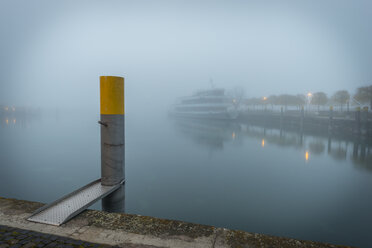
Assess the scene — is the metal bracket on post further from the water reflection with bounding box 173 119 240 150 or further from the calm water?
the water reflection with bounding box 173 119 240 150

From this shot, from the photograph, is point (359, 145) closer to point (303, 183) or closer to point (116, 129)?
point (303, 183)

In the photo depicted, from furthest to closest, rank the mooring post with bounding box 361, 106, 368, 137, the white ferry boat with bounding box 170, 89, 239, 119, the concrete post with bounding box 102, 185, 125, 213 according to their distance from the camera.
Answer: the white ferry boat with bounding box 170, 89, 239, 119, the mooring post with bounding box 361, 106, 368, 137, the concrete post with bounding box 102, 185, 125, 213

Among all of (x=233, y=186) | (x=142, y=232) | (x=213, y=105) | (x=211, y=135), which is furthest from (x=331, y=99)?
(x=142, y=232)

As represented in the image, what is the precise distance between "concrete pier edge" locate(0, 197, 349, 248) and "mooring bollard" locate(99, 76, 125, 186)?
34.6 inches

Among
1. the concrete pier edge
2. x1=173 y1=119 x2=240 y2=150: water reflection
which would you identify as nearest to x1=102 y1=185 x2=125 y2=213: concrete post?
the concrete pier edge

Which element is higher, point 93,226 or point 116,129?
point 116,129

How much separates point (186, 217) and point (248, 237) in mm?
4981

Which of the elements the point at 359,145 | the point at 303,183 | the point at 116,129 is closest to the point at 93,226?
the point at 116,129

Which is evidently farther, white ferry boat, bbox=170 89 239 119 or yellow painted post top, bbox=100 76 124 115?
white ferry boat, bbox=170 89 239 119

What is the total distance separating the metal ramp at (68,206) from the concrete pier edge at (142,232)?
59mm

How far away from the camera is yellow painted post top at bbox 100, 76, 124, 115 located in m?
2.95

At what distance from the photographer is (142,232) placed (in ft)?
6.21

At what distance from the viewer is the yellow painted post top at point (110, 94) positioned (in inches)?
116

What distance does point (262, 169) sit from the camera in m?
12.4
